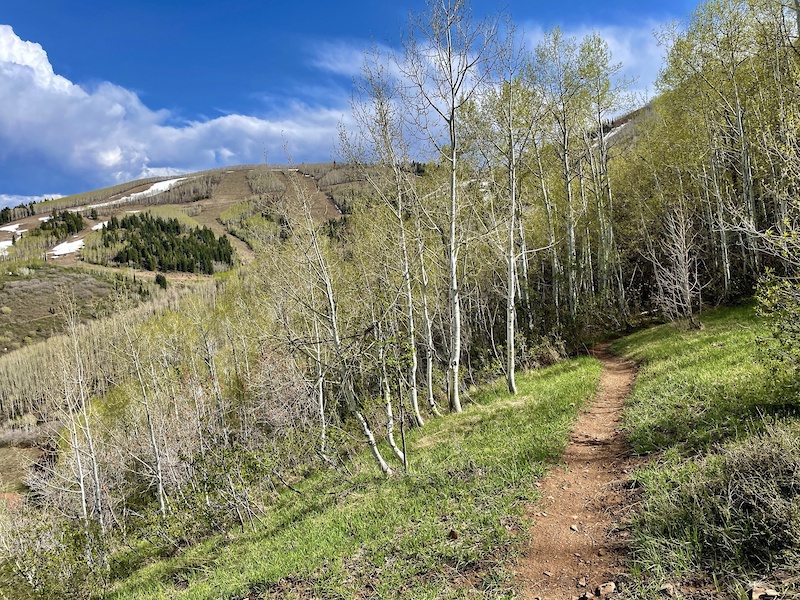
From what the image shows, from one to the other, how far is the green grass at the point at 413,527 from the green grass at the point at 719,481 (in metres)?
1.39

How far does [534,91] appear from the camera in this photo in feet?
59.4

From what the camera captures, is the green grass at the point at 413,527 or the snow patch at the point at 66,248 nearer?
the green grass at the point at 413,527

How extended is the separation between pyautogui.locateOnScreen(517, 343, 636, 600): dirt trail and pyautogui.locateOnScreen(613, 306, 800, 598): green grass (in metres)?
0.29

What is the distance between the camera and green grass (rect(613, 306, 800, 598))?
3559 millimetres

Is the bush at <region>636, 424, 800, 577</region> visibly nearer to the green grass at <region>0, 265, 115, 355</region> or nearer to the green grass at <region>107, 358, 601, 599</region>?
the green grass at <region>107, 358, 601, 599</region>

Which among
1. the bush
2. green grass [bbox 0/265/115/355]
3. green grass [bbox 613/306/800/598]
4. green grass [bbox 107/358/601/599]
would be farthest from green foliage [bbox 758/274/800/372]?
green grass [bbox 0/265/115/355]

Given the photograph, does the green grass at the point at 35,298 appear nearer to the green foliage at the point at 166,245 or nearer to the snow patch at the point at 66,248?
the snow patch at the point at 66,248

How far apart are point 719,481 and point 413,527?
373cm

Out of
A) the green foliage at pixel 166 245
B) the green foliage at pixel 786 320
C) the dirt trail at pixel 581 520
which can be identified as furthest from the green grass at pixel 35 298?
the green foliage at pixel 786 320

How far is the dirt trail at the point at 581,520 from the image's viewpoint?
4137 mm

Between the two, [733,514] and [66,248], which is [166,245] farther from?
[733,514]

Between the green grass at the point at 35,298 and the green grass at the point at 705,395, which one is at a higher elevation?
the green grass at the point at 35,298

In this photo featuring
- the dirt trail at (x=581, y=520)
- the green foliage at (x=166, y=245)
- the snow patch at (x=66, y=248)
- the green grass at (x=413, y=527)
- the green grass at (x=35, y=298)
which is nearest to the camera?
the dirt trail at (x=581, y=520)

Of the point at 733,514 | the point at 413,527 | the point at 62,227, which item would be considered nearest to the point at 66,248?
the point at 62,227
